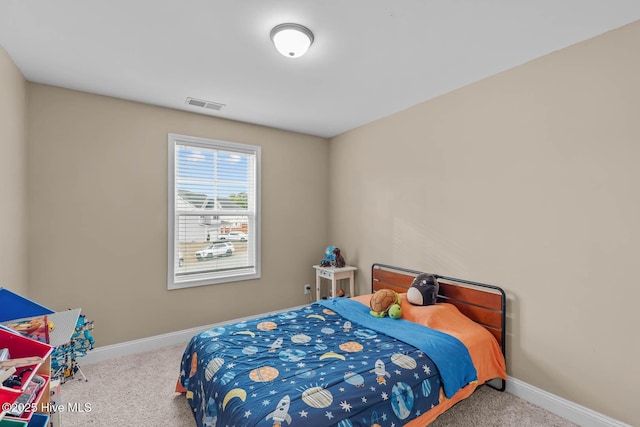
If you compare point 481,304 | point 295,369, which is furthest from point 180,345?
point 481,304

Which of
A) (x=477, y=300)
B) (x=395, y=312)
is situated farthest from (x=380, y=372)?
(x=477, y=300)

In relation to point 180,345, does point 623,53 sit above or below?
above

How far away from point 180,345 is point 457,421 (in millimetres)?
2727

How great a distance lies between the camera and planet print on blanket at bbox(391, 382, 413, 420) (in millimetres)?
1752

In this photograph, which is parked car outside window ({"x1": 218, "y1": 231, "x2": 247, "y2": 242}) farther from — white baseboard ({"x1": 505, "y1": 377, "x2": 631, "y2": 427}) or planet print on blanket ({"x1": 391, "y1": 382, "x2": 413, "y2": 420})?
white baseboard ({"x1": 505, "y1": 377, "x2": 631, "y2": 427})

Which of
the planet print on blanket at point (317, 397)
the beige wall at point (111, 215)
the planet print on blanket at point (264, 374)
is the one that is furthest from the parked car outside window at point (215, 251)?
the planet print on blanket at point (317, 397)

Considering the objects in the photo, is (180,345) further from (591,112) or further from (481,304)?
(591,112)

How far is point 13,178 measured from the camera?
7.87ft

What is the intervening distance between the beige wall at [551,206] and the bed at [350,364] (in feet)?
0.94

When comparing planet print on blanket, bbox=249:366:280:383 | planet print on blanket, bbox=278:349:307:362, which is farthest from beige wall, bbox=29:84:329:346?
planet print on blanket, bbox=249:366:280:383

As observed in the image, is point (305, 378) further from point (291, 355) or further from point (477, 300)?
point (477, 300)

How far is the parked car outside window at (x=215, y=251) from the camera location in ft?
11.8

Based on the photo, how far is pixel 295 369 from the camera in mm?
1864

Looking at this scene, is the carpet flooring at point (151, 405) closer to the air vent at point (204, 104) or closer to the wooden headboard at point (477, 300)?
the wooden headboard at point (477, 300)
